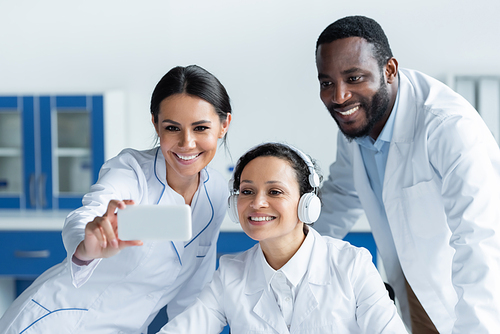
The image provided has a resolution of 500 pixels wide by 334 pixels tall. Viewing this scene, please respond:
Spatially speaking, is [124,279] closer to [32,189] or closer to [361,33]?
[361,33]

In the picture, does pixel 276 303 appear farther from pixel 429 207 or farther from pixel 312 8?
pixel 312 8

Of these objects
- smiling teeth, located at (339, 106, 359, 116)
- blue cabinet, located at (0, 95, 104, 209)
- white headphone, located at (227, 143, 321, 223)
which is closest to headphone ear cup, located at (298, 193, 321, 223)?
white headphone, located at (227, 143, 321, 223)

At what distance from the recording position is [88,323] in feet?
4.33

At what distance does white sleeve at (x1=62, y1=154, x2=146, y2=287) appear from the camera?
42.1 inches

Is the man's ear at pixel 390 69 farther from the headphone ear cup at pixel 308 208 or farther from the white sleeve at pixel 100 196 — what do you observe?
the white sleeve at pixel 100 196

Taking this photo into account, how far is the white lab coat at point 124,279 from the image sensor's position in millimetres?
1303

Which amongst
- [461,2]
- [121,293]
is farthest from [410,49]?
[121,293]

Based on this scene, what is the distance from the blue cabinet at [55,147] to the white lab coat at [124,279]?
1.72 m

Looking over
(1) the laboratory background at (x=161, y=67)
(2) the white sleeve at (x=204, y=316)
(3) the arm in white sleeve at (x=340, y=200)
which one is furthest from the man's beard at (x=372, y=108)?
(1) the laboratory background at (x=161, y=67)

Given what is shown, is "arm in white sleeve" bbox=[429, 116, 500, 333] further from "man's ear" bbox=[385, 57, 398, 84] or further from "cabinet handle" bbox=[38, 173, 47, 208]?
"cabinet handle" bbox=[38, 173, 47, 208]

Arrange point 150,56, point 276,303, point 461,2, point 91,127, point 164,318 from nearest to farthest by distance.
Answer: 1. point 276,303
2. point 164,318
3. point 91,127
4. point 461,2
5. point 150,56

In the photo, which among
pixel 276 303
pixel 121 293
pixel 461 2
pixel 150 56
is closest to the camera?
pixel 276 303

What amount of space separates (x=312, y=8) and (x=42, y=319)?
2898 millimetres

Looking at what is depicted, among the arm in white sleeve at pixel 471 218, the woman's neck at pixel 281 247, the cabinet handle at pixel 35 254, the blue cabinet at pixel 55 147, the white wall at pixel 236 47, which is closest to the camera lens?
the arm in white sleeve at pixel 471 218
